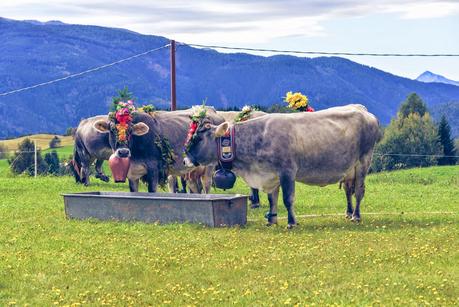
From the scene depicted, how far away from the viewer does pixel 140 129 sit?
23516 millimetres

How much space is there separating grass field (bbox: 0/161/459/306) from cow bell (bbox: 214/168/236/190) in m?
1.19

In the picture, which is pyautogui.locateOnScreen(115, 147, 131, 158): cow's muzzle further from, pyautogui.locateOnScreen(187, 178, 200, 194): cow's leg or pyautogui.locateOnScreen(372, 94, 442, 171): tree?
pyautogui.locateOnScreen(372, 94, 442, 171): tree

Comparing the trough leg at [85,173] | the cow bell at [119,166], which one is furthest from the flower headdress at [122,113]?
the trough leg at [85,173]

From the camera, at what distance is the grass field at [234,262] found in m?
13.1

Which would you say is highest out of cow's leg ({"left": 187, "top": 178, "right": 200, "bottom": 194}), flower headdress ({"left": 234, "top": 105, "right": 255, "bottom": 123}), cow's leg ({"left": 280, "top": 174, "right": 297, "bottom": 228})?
flower headdress ({"left": 234, "top": 105, "right": 255, "bottom": 123})

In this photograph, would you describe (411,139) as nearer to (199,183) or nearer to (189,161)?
(199,183)

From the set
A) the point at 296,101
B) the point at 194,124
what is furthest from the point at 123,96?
the point at 296,101

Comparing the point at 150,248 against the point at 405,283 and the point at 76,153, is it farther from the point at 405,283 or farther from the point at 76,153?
the point at 76,153

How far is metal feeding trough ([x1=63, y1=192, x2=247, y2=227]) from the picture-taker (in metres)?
20.5

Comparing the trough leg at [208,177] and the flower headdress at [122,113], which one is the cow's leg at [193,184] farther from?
the flower headdress at [122,113]

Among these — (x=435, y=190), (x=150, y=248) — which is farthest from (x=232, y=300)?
(x=435, y=190)

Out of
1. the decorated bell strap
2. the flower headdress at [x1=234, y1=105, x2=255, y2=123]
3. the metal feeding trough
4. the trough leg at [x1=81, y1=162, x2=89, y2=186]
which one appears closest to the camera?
the metal feeding trough

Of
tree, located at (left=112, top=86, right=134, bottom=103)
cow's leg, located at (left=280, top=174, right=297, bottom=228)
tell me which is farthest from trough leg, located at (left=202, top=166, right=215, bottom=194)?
cow's leg, located at (left=280, top=174, right=297, bottom=228)

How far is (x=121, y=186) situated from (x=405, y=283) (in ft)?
77.0
